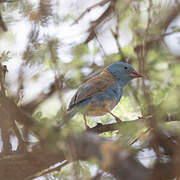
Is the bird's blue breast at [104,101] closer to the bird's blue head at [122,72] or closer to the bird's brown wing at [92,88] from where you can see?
the bird's brown wing at [92,88]

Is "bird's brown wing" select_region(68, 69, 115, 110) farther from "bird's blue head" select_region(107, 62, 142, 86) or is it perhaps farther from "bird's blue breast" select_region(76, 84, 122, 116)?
Answer: "bird's blue head" select_region(107, 62, 142, 86)

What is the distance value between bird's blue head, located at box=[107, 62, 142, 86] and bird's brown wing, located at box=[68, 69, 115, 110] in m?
0.24

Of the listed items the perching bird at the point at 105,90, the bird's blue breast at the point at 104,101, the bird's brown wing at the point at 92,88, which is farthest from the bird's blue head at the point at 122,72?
the bird's blue breast at the point at 104,101

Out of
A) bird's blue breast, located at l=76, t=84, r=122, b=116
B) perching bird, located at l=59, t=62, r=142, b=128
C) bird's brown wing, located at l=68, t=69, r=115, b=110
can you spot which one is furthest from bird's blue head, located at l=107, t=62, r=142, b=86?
bird's blue breast, located at l=76, t=84, r=122, b=116

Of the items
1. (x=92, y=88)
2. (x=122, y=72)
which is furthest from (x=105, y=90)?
(x=122, y=72)

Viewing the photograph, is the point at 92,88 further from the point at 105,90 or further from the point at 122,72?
the point at 122,72

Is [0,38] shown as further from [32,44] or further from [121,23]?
[121,23]

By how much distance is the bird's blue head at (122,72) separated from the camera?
557 centimetres

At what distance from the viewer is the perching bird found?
4418 millimetres

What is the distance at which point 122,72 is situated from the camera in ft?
18.9

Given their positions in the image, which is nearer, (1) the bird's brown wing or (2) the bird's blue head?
(1) the bird's brown wing

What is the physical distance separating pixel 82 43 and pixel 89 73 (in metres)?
0.99

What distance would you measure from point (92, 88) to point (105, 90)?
286 millimetres

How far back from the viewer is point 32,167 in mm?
3654
